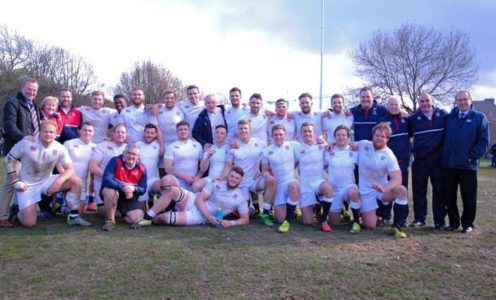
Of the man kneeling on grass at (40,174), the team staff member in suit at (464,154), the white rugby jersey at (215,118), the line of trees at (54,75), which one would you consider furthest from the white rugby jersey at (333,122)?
the line of trees at (54,75)

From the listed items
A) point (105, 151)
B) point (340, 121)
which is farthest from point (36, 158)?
point (340, 121)

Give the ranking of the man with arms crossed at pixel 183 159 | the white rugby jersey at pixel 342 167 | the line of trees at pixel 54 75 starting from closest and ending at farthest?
the white rugby jersey at pixel 342 167 → the man with arms crossed at pixel 183 159 → the line of trees at pixel 54 75

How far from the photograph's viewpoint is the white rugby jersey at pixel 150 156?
24.7 ft

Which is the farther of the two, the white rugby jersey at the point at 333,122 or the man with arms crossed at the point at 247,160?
the white rugby jersey at the point at 333,122

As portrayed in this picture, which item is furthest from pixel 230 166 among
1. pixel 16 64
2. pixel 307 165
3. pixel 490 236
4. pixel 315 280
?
pixel 16 64

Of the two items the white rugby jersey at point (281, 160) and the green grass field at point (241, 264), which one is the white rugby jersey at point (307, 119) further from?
the green grass field at point (241, 264)

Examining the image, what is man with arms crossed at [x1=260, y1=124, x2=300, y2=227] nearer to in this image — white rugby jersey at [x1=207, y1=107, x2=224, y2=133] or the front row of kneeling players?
the front row of kneeling players

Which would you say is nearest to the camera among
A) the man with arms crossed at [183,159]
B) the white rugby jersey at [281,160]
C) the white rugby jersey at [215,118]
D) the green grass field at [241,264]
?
the green grass field at [241,264]

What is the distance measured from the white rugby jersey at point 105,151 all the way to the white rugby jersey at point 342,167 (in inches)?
149

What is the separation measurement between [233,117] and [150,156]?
1.94 metres

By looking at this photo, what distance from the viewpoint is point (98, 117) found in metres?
8.41

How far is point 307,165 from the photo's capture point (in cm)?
719

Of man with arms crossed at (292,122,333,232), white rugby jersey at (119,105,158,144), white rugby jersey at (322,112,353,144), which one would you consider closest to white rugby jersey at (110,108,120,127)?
white rugby jersey at (119,105,158,144)

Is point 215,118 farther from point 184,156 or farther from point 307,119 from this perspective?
point 307,119
